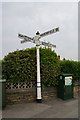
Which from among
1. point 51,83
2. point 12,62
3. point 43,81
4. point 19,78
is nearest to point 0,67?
point 12,62

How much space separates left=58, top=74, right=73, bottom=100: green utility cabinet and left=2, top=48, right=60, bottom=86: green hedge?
49cm

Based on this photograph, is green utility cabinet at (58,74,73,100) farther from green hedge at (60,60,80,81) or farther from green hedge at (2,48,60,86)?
green hedge at (60,60,80,81)

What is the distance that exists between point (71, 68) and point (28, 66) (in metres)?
3.39

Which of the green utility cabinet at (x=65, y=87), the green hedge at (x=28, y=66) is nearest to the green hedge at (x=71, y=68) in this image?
the green hedge at (x=28, y=66)

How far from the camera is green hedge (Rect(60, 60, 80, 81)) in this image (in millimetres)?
8055

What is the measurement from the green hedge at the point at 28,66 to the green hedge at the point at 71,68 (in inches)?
29.9

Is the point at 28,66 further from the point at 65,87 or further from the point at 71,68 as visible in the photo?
the point at 71,68

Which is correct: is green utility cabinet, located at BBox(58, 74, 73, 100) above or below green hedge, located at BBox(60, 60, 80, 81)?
below

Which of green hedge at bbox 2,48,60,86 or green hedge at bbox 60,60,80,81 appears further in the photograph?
green hedge at bbox 60,60,80,81

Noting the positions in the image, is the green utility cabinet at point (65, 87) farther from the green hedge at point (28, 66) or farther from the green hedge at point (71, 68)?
the green hedge at point (71, 68)

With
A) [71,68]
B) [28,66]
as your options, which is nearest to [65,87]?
[71,68]

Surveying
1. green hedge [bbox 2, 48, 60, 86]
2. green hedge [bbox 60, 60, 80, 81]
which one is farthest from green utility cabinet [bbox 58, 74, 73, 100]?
green hedge [bbox 60, 60, 80, 81]

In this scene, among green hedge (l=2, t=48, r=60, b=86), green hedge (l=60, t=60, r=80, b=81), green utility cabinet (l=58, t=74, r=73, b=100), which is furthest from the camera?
green hedge (l=60, t=60, r=80, b=81)

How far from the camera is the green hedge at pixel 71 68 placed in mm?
8055
